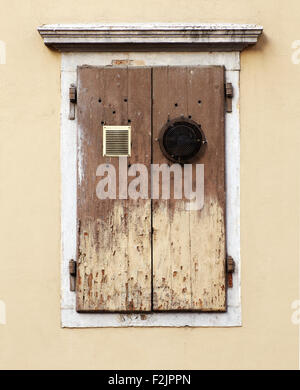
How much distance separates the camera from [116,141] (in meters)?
3.93

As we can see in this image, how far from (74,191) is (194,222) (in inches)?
37.6

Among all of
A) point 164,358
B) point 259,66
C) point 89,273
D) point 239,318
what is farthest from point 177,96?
point 164,358

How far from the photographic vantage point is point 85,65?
3.97 metres

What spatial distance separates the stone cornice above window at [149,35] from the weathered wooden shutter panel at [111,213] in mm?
207

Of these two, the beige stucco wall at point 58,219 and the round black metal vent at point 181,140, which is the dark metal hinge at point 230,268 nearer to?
the beige stucco wall at point 58,219

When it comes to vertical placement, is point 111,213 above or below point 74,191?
below

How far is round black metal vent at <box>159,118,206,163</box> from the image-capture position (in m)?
3.88

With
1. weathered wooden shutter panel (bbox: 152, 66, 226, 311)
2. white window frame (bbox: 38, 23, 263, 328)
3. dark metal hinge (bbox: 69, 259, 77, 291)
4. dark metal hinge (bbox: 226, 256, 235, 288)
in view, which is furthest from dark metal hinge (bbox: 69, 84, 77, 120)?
dark metal hinge (bbox: 226, 256, 235, 288)

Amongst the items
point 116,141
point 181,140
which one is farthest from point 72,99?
point 181,140

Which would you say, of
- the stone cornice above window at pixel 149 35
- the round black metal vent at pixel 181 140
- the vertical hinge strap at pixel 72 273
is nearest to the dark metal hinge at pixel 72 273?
the vertical hinge strap at pixel 72 273

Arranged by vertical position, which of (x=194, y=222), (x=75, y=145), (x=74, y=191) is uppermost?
(x=75, y=145)

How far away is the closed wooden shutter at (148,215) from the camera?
12.9ft

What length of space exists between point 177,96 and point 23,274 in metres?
1.81

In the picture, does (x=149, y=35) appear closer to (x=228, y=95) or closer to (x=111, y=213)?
(x=228, y=95)
